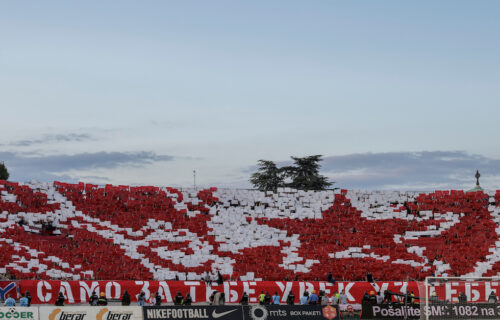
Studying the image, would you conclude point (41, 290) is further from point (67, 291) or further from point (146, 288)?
point (146, 288)

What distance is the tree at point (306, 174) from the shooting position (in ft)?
318

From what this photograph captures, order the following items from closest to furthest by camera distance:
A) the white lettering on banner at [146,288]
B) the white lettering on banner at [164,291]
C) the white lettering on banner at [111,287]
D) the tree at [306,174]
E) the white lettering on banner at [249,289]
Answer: the white lettering on banner at [111,287] < the white lettering on banner at [146,288] < the white lettering on banner at [164,291] < the white lettering on banner at [249,289] < the tree at [306,174]

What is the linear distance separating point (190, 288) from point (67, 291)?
7.54 m

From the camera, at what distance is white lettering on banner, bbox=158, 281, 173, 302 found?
44.4 metres

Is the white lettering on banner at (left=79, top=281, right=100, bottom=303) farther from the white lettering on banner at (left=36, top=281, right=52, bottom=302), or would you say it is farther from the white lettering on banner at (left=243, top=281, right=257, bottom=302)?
the white lettering on banner at (left=243, top=281, right=257, bottom=302)

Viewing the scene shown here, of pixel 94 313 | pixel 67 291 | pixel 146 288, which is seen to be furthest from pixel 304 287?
pixel 94 313

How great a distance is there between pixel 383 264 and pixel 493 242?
384 inches

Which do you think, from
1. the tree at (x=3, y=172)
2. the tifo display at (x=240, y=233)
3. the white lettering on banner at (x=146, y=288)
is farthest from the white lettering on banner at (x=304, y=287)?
the tree at (x=3, y=172)

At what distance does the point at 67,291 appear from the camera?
141 ft

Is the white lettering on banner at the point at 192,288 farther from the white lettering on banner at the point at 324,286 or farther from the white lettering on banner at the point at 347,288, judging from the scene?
the white lettering on banner at the point at 347,288

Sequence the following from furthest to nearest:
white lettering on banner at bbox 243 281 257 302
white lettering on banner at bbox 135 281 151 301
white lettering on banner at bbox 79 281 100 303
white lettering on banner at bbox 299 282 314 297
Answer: white lettering on banner at bbox 299 282 314 297
white lettering on banner at bbox 243 281 257 302
white lettering on banner at bbox 135 281 151 301
white lettering on banner at bbox 79 281 100 303

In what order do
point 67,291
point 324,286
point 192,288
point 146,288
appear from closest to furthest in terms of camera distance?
point 67,291
point 146,288
point 192,288
point 324,286

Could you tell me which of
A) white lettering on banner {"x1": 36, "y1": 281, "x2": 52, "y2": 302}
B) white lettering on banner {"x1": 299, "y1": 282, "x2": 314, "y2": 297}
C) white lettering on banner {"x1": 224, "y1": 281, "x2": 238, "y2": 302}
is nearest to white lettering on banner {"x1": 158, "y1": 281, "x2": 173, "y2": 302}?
white lettering on banner {"x1": 224, "y1": 281, "x2": 238, "y2": 302}

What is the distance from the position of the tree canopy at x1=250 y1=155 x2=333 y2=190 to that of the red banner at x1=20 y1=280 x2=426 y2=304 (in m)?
50.6
